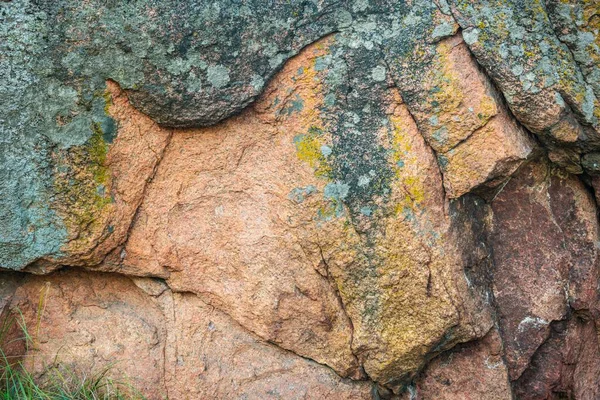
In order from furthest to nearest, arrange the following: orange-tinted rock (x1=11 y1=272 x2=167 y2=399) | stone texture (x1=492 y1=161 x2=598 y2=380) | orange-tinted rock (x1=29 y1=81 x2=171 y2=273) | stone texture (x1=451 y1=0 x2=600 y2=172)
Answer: orange-tinted rock (x1=11 y1=272 x2=167 y2=399)
stone texture (x1=492 y1=161 x2=598 y2=380)
orange-tinted rock (x1=29 y1=81 x2=171 y2=273)
stone texture (x1=451 y1=0 x2=600 y2=172)

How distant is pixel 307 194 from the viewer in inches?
112

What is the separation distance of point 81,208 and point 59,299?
19.9 inches

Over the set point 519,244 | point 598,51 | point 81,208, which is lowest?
point 81,208

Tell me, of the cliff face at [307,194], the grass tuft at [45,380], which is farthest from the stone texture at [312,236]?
the grass tuft at [45,380]

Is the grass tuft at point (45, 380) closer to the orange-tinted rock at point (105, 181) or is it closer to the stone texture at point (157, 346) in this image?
the stone texture at point (157, 346)

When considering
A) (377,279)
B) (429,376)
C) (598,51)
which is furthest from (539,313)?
(598,51)

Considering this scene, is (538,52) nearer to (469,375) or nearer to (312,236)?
(312,236)

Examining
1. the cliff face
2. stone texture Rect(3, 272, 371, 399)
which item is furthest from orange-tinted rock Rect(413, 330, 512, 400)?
stone texture Rect(3, 272, 371, 399)

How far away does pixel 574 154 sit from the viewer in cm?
288

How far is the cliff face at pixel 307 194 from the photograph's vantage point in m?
2.73

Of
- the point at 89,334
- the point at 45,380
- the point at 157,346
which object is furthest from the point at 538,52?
the point at 45,380

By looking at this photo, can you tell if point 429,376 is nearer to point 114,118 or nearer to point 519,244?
point 519,244

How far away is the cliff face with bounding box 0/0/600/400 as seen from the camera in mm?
2727

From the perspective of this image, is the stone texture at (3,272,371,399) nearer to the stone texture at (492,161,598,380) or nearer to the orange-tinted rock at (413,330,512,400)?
the orange-tinted rock at (413,330,512,400)
